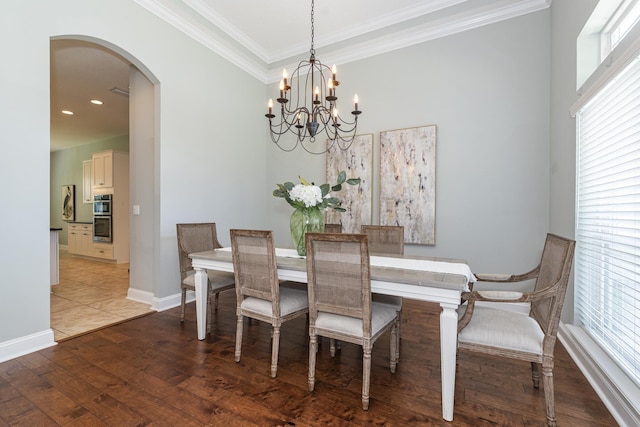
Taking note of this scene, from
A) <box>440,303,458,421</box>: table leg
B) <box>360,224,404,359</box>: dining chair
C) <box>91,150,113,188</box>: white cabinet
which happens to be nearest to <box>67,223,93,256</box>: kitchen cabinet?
<box>91,150,113,188</box>: white cabinet

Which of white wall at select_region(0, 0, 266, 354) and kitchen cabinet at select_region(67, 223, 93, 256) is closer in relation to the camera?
white wall at select_region(0, 0, 266, 354)

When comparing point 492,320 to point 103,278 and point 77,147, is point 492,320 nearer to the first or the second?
point 103,278

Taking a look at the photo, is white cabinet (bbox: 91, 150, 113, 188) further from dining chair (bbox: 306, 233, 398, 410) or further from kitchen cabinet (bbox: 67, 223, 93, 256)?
dining chair (bbox: 306, 233, 398, 410)

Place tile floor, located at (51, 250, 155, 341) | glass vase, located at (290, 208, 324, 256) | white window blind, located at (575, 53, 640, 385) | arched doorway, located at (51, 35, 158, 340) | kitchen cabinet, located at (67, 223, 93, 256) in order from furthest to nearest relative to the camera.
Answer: kitchen cabinet, located at (67, 223, 93, 256) < arched doorway, located at (51, 35, 158, 340) < tile floor, located at (51, 250, 155, 341) < glass vase, located at (290, 208, 324, 256) < white window blind, located at (575, 53, 640, 385)

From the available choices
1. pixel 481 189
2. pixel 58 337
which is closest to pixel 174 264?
pixel 58 337

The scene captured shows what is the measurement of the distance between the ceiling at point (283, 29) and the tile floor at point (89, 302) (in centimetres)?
287

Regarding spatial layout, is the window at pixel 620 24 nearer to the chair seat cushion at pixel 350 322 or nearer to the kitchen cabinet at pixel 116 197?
the chair seat cushion at pixel 350 322

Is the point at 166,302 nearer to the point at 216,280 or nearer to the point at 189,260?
the point at 189,260

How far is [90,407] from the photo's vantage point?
5.42ft

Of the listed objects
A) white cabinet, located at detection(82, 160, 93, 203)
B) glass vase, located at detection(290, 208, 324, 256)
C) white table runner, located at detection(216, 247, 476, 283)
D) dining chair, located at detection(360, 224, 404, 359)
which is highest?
white cabinet, located at detection(82, 160, 93, 203)

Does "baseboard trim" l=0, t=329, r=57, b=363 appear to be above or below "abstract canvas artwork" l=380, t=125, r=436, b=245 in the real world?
below

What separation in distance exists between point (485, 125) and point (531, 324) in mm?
2273

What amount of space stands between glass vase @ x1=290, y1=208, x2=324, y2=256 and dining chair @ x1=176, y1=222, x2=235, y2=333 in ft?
2.85

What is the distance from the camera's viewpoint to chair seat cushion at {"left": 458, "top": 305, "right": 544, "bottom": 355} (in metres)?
1.55
